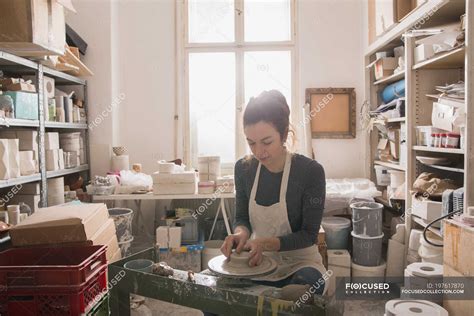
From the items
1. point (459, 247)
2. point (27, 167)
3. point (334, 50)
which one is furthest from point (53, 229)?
point (334, 50)

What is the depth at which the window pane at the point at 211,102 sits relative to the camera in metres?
3.93

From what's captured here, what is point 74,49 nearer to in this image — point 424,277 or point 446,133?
point 446,133

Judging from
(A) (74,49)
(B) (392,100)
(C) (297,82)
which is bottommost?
(B) (392,100)

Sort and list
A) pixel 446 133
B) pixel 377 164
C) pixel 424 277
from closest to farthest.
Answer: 1. pixel 424 277
2. pixel 446 133
3. pixel 377 164

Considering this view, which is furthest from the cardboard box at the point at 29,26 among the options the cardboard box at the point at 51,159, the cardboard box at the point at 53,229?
the cardboard box at the point at 53,229

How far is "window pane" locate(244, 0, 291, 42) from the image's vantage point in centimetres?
390

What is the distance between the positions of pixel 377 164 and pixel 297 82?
1.16m

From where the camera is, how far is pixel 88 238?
1942 millimetres

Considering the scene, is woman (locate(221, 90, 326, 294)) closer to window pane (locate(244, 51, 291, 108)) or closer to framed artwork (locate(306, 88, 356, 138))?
framed artwork (locate(306, 88, 356, 138))

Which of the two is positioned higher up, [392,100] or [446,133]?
[392,100]

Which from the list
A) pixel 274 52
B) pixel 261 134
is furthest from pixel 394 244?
pixel 274 52

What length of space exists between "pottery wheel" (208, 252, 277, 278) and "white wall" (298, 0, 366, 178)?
2.62 meters

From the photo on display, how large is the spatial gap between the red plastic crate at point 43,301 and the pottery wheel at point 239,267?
657 mm

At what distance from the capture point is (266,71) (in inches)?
155
